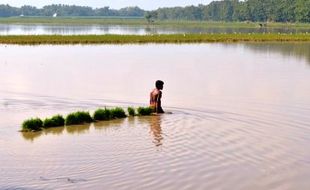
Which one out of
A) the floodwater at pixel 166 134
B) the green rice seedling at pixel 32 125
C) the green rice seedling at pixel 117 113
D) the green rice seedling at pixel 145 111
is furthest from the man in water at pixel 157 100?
the green rice seedling at pixel 32 125

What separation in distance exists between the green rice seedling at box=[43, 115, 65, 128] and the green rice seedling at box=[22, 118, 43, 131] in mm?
129

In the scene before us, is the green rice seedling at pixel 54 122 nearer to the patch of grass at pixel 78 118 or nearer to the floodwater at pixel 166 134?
the patch of grass at pixel 78 118

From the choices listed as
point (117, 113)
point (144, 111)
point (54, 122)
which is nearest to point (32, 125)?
point (54, 122)

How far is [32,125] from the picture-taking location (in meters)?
12.0

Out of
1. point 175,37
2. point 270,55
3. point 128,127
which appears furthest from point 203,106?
point 175,37

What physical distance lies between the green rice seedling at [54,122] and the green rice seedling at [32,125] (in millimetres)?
129

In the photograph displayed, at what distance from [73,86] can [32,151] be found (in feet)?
30.5

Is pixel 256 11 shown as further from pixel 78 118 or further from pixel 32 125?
pixel 32 125

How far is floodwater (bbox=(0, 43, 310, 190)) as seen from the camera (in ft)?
28.3

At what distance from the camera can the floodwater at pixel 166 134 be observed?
8633 mm

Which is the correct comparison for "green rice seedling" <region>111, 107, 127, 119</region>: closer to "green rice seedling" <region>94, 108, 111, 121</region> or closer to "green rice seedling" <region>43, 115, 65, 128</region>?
"green rice seedling" <region>94, 108, 111, 121</region>

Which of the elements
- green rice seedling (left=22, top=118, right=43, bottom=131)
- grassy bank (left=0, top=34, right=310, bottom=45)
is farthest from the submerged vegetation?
grassy bank (left=0, top=34, right=310, bottom=45)

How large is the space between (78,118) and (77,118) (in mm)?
30

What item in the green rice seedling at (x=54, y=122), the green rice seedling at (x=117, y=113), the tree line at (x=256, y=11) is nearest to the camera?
the green rice seedling at (x=54, y=122)
